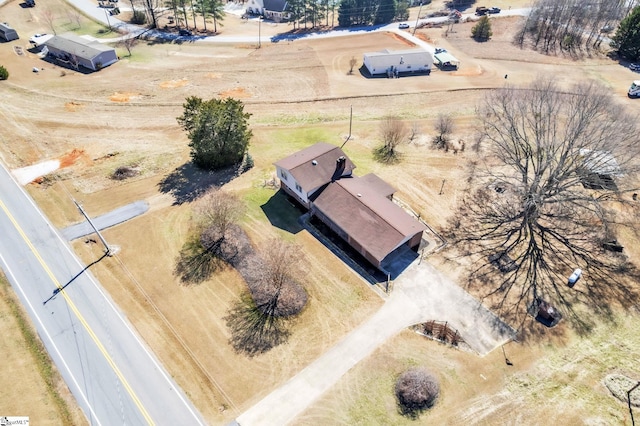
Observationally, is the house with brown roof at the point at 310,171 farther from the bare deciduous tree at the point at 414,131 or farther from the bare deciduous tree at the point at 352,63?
the bare deciduous tree at the point at 352,63

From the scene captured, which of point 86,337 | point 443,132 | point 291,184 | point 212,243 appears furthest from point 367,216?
point 86,337

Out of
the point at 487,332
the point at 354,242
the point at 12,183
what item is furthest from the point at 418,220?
the point at 12,183

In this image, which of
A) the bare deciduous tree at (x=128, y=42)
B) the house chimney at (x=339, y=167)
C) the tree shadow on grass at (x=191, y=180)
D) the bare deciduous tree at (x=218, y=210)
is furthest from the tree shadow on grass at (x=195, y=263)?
the bare deciduous tree at (x=128, y=42)

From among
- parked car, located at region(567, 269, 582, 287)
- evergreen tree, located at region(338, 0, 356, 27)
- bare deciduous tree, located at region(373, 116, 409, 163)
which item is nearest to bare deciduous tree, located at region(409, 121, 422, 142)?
bare deciduous tree, located at region(373, 116, 409, 163)

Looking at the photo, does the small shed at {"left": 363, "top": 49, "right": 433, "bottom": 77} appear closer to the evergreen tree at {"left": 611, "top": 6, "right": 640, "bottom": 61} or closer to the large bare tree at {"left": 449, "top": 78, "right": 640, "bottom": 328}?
the large bare tree at {"left": 449, "top": 78, "right": 640, "bottom": 328}

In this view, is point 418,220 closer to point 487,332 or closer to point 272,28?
point 487,332

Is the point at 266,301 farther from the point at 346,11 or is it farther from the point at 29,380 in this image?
the point at 346,11
